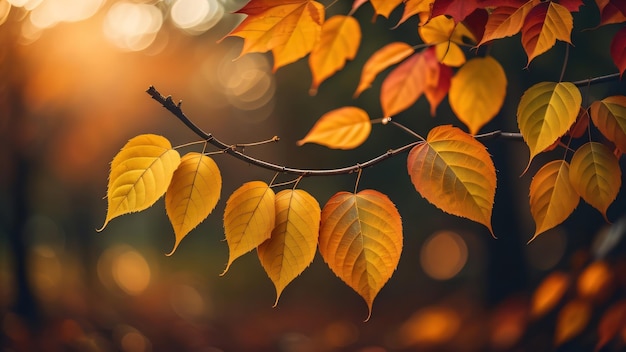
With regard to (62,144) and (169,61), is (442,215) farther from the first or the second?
(62,144)

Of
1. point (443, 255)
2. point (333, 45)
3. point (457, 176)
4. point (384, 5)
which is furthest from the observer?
point (443, 255)

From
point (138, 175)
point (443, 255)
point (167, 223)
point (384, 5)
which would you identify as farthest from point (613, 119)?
point (167, 223)

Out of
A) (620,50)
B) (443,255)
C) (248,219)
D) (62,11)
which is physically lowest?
(443,255)

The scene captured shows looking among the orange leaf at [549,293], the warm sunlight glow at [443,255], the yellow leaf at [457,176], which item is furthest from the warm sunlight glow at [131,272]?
the yellow leaf at [457,176]

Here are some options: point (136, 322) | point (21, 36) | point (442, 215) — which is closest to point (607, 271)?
point (442, 215)

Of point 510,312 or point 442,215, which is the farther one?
point 442,215

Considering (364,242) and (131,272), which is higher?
(364,242)

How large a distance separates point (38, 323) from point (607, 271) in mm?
1486

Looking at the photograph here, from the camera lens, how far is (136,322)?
1.54m

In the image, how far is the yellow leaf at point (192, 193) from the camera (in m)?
0.43

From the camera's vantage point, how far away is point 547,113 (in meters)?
0.43

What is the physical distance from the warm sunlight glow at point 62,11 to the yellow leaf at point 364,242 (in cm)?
138

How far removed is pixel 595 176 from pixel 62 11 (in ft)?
4.99

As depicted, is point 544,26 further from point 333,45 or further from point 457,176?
point 333,45
